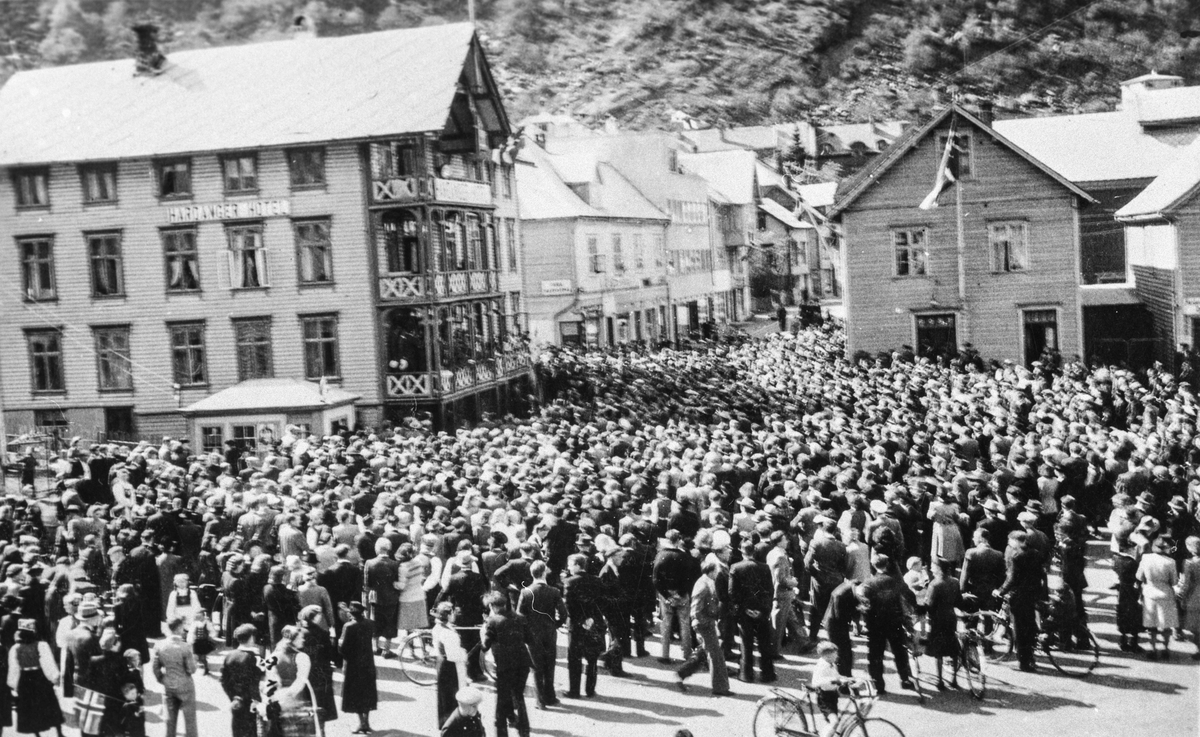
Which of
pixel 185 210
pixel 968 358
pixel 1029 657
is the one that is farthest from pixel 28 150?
pixel 968 358

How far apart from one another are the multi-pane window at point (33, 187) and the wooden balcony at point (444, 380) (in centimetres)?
1012

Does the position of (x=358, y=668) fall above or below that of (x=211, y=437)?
below

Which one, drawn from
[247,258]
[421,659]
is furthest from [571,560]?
[247,258]

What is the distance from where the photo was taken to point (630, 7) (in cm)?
2705

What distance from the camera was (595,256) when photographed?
52438 mm

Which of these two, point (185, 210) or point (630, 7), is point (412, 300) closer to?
point (185, 210)

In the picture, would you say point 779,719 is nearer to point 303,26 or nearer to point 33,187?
point 303,26

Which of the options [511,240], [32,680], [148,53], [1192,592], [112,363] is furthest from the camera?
[511,240]

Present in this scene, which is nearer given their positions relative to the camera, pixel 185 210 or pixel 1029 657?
pixel 1029 657

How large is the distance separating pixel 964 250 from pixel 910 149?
13.3 ft

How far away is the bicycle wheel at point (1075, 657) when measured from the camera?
14406mm

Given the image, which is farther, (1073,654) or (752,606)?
(1073,654)

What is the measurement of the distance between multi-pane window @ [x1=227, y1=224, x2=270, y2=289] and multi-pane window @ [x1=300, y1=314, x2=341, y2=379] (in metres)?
Answer: 1.74

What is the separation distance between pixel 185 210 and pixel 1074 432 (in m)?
23.3
